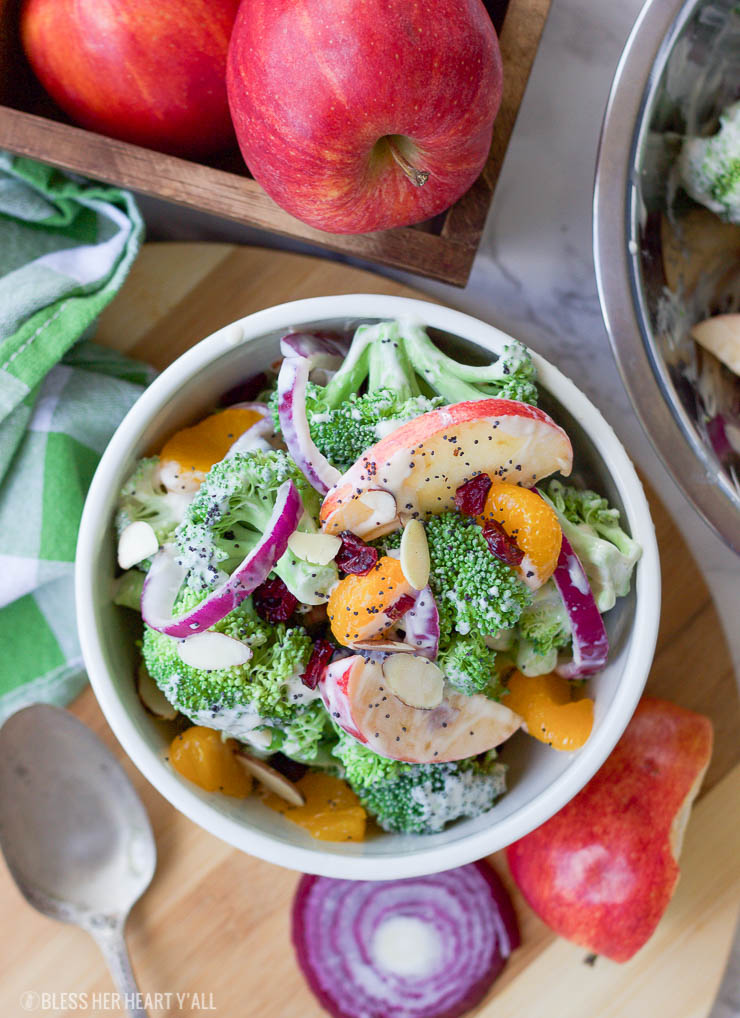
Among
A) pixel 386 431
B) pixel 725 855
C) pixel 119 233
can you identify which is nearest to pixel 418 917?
pixel 725 855

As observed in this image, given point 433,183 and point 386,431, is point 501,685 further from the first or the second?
point 433,183

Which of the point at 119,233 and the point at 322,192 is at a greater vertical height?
the point at 322,192

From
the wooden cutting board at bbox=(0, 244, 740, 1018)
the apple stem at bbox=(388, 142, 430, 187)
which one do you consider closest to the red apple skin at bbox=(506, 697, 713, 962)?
the wooden cutting board at bbox=(0, 244, 740, 1018)

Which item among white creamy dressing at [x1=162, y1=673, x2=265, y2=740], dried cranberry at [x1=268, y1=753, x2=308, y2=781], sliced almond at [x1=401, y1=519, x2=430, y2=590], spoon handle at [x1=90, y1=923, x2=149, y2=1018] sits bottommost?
spoon handle at [x1=90, y1=923, x2=149, y2=1018]

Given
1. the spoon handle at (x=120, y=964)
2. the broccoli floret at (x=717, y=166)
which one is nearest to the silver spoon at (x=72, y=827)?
the spoon handle at (x=120, y=964)

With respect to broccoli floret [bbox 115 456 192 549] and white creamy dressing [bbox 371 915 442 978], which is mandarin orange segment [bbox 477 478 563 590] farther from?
white creamy dressing [bbox 371 915 442 978]

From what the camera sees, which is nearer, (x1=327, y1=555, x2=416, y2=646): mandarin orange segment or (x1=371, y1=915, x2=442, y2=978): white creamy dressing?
(x1=327, y1=555, x2=416, y2=646): mandarin orange segment
